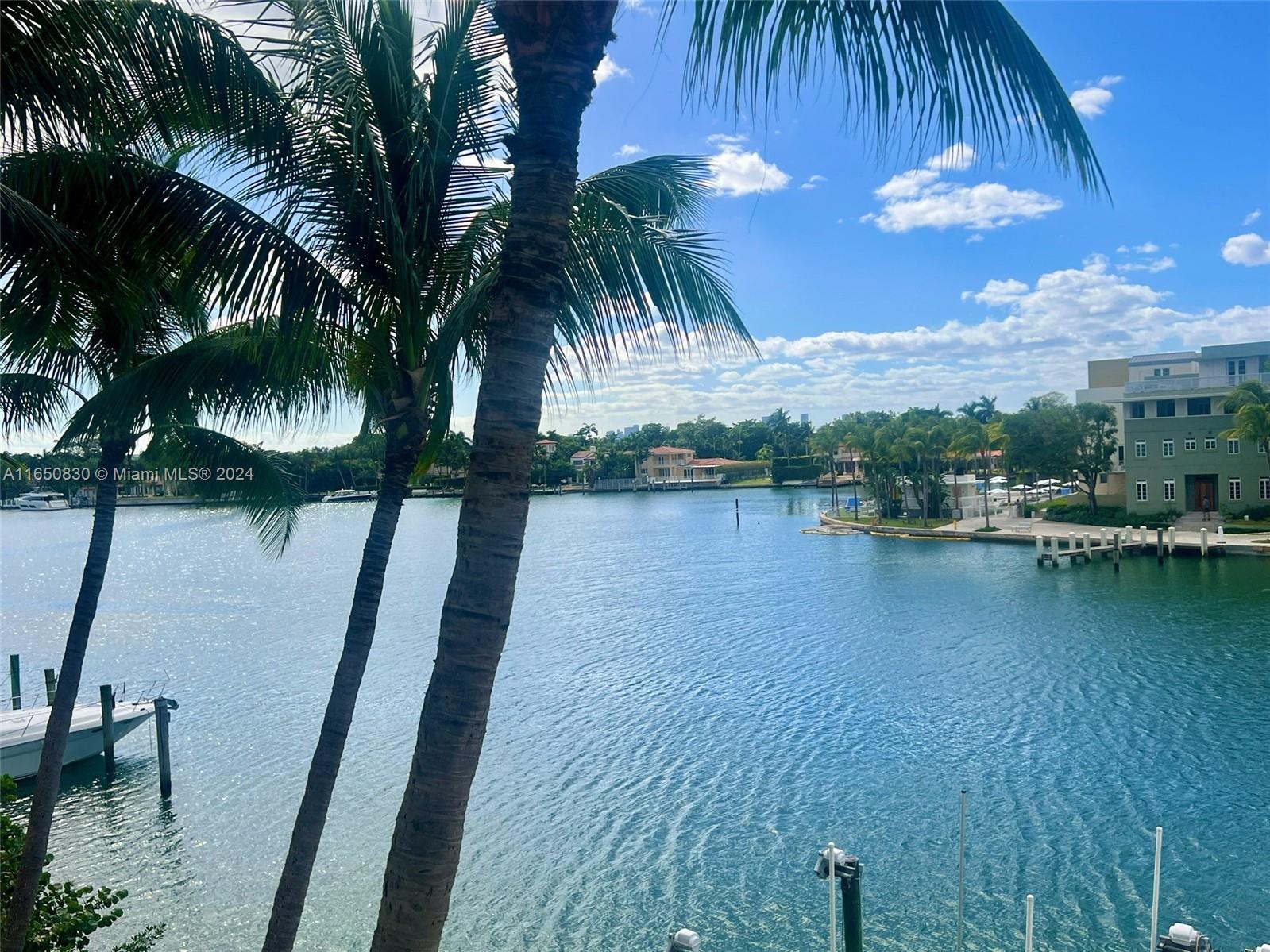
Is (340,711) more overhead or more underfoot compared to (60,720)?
more overhead

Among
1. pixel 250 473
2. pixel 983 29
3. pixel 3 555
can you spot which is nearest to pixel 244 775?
pixel 250 473

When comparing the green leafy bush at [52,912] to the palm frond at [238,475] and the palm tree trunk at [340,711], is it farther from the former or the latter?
the palm frond at [238,475]

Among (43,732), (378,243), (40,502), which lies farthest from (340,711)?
(40,502)

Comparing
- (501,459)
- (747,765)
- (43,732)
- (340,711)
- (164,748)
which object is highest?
(501,459)

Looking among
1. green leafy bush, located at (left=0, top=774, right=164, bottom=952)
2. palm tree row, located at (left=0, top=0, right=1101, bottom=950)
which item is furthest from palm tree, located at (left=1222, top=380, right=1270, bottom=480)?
green leafy bush, located at (left=0, top=774, right=164, bottom=952)

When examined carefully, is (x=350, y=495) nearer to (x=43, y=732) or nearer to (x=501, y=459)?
(x=43, y=732)

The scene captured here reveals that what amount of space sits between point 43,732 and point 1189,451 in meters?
59.2

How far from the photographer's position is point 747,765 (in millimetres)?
18953

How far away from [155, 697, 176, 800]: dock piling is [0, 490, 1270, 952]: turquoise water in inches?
10.9

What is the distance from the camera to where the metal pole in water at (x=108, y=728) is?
1953 cm

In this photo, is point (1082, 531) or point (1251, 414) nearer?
point (1251, 414)

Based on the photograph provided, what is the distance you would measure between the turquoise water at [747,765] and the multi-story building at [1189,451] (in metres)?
14.6

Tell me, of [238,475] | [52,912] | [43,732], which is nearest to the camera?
[52,912]

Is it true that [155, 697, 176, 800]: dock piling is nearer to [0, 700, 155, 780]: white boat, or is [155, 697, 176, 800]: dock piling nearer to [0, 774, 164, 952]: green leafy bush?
[0, 700, 155, 780]: white boat
